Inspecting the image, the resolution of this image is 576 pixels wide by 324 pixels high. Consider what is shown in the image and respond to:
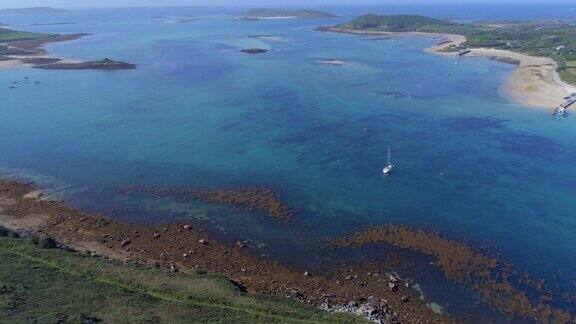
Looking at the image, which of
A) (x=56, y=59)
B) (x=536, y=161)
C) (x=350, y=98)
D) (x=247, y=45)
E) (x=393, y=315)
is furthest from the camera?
(x=247, y=45)

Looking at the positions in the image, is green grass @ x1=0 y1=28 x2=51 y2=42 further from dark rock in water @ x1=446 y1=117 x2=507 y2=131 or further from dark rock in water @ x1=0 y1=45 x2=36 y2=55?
dark rock in water @ x1=446 y1=117 x2=507 y2=131

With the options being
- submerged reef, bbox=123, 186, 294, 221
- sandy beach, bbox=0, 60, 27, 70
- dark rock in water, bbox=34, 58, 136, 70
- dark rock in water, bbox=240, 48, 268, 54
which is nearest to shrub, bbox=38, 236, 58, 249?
submerged reef, bbox=123, 186, 294, 221

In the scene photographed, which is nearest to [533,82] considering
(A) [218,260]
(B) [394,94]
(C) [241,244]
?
(B) [394,94]

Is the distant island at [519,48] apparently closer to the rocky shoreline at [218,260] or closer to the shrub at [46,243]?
the rocky shoreline at [218,260]

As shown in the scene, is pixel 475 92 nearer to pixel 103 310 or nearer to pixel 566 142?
pixel 566 142

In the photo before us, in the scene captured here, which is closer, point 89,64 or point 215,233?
point 215,233

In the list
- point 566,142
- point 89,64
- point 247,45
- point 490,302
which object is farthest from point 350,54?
point 490,302
